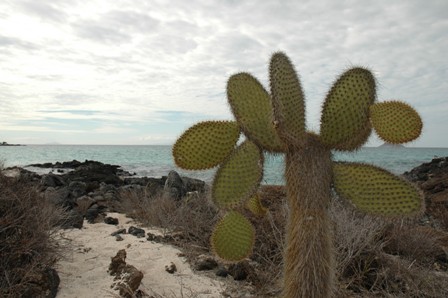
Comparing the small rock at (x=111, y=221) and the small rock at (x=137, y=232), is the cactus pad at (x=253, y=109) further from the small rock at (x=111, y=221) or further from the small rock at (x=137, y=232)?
the small rock at (x=111, y=221)

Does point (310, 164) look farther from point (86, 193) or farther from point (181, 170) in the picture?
point (86, 193)

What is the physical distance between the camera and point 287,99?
7.54ft

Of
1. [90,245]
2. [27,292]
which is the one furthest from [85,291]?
[90,245]

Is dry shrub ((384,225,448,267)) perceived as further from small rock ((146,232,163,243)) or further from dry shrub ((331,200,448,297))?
small rock ((146,232,163,243))

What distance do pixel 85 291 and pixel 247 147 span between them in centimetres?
254

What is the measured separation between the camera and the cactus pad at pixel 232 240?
279 centimetres

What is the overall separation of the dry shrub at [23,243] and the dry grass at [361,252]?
1.72m

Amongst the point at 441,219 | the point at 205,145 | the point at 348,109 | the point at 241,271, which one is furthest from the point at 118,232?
the point at 441,219

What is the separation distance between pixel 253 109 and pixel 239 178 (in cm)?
47

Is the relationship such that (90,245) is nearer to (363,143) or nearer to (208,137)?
(208,137)

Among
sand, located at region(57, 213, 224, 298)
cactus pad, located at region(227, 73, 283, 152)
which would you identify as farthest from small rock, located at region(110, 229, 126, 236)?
cactus pad, located at region(227, 73, 283, 152)

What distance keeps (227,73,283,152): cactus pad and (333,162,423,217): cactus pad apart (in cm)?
43

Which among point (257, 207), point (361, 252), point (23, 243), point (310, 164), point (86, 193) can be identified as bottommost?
point (86, 193)

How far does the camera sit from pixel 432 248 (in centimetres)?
535
